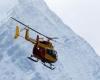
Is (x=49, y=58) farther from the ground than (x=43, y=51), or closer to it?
closer to it

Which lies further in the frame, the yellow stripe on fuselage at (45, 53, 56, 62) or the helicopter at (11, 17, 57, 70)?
the yellow stripe on fuselage at (45, 53, 56, 62)

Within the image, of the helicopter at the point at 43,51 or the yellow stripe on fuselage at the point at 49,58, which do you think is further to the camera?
the yellow stripe on fuselage at the point at 49,58

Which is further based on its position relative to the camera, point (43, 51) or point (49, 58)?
point (49, 58)
